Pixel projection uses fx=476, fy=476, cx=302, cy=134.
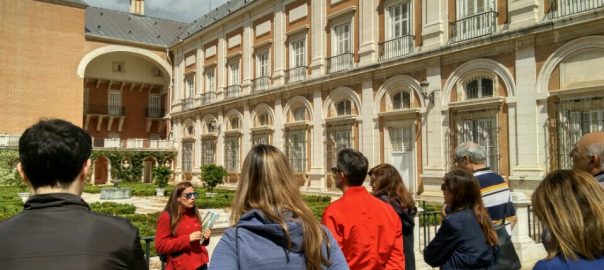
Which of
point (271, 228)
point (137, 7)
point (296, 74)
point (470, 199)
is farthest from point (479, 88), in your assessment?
point (137, 7)

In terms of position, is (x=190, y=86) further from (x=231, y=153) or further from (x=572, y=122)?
(x=572, y=122)

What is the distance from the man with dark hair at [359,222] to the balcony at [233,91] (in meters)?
26.3

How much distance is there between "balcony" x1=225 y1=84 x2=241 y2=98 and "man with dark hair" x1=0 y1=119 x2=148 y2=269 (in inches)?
1087

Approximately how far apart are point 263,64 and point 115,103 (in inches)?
694

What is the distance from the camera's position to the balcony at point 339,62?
21344mm

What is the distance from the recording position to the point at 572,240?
1.81 m

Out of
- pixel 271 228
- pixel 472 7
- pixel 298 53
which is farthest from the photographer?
pixel 298 53

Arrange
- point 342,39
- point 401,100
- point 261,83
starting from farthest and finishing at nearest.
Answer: point 261,83 < point 342,39 < point 401,100

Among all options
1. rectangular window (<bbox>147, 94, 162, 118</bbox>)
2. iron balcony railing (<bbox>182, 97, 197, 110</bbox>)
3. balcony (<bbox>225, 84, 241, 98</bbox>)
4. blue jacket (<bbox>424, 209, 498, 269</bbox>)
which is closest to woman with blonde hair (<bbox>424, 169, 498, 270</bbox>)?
blue jacket (<bbox>424, 209, 498, 269</bbox>)

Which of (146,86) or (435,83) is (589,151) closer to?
(435,83)

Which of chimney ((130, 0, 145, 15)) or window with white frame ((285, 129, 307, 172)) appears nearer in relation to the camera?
window with white frame ((285, 129, 307, 172))

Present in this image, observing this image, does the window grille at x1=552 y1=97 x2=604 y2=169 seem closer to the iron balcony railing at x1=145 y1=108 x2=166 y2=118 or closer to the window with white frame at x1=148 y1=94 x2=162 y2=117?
the iron balcony railing at x1=145 y1=108 x2=166 y2=118

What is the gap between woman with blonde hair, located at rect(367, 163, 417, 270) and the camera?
13.6 ft

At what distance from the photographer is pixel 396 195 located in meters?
4.18
